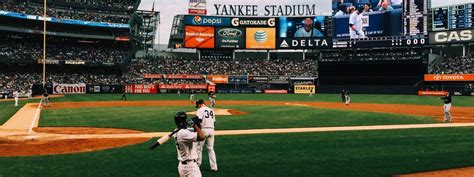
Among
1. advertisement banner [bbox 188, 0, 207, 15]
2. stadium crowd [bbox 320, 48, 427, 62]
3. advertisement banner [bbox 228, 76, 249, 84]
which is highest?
advertisement banner [bbox 188, 0, 207, 15]

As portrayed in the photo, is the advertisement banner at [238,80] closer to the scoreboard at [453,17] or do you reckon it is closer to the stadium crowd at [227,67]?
the stadium crowd at [227,67]

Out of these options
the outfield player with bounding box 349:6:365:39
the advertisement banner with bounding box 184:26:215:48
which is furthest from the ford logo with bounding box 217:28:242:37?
the outfield player with bounding box 349:6:365:39

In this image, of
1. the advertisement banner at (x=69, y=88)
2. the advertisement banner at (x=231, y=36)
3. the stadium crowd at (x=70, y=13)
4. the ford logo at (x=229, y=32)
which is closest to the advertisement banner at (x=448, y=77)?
the advertisement banner at (x=231, y=36)

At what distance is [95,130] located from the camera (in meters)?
17.8

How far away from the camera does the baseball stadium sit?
11.1 meters

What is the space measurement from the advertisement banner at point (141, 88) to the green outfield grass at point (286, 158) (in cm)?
5252

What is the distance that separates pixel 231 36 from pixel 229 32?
859 mm

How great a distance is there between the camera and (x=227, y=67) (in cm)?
7712

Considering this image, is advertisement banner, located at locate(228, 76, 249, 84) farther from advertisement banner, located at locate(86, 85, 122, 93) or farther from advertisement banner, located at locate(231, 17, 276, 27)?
advertisement banner, located at locate(86, 85, 122, 93)

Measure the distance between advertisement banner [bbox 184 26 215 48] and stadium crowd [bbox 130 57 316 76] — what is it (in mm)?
4284

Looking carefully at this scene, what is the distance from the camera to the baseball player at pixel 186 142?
624cm

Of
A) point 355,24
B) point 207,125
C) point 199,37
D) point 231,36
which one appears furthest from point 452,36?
point 207,125

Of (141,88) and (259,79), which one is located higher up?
(259,79)

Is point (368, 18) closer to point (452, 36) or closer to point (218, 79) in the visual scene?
point (452, 36)
